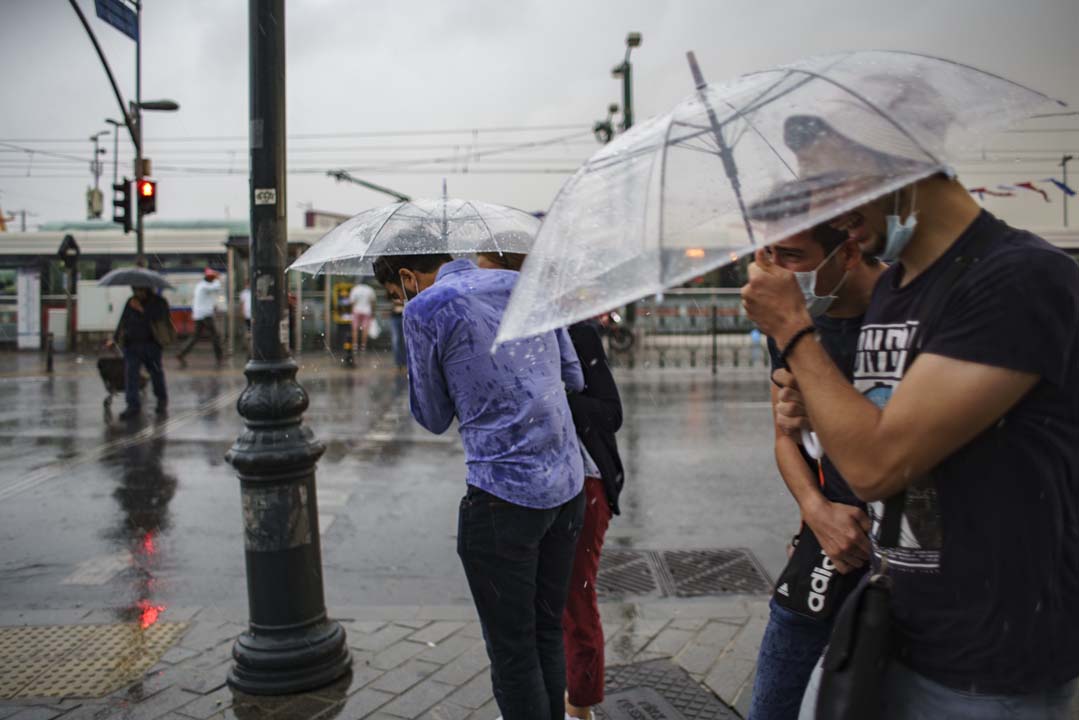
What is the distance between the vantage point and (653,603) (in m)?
4.73

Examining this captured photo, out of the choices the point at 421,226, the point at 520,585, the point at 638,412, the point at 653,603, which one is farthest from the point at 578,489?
the point at 638,412

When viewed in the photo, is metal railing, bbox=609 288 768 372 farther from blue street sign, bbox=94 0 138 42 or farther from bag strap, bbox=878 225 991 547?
bag strap, bbox=878 225 991 547

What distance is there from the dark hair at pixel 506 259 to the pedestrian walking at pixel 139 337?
9730 mm

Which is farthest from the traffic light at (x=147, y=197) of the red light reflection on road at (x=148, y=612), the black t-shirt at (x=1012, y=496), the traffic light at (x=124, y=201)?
the black t-shirt at (x=1012, y=496)

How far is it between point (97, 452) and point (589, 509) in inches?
300

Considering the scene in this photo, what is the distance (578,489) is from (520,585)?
13.7 inches

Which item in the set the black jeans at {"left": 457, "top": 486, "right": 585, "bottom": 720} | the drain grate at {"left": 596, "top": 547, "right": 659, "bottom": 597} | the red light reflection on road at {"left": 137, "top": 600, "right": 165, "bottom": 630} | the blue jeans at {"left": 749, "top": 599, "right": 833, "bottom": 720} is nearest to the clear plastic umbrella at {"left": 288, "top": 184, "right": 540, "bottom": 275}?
the black jeans at {"left": 457, "top": 486, "right": 585, "bottom": 720}

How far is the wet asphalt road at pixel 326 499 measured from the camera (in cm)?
529

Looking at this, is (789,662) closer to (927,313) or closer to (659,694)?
(927,313)

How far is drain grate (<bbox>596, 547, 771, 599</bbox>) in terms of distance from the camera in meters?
4.97

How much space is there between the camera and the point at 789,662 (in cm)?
230

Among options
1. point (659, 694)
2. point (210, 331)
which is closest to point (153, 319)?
point (210, 331)

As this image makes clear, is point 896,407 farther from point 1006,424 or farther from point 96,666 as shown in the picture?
point 96,666

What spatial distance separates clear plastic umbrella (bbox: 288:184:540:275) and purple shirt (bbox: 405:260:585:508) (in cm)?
48
